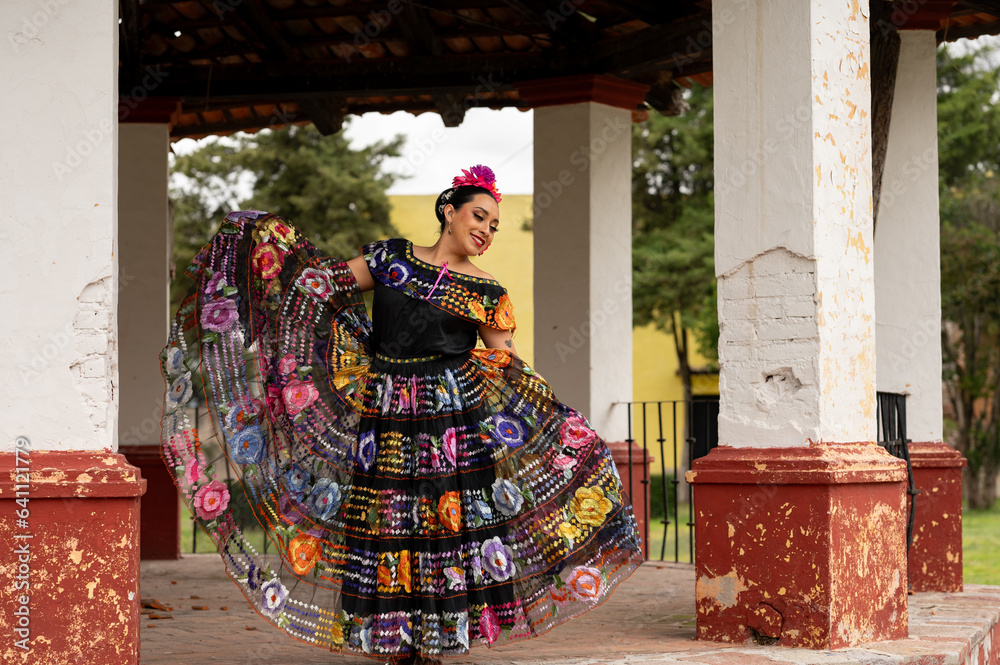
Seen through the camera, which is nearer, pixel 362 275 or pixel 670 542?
pixel 362 275

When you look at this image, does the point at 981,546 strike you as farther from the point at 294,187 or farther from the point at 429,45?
the point at 294,187

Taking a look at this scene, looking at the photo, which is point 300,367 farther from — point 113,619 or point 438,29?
point 438,29

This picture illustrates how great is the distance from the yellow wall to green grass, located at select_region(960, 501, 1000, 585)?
21.6ft

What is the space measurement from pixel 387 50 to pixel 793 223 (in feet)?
15.3

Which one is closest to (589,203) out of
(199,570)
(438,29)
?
(438,29)

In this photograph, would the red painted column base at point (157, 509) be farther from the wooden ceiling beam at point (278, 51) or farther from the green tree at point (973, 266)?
the green tree at point (973, 266)

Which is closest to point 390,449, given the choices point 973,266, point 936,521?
point 936,521

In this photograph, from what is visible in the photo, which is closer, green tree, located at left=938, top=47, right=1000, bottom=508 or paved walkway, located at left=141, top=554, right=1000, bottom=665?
paved walkway, located at left=141, top=554, right=1000, bottom=665

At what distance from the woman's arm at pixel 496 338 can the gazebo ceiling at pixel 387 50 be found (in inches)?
136

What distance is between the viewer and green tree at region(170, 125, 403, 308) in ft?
67.8

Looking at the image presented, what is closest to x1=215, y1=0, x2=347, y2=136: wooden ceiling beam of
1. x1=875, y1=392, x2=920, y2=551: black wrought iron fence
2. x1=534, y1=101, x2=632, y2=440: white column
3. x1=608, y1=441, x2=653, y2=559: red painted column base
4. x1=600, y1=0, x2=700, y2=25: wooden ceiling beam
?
x1=534, y1=101, x2=632, y2=440: white column

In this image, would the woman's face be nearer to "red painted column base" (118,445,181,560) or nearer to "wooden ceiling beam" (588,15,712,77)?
"wooden ceiling beam" (588,15,712,77)

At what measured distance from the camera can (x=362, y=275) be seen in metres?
4.15

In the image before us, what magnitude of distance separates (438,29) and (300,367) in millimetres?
4467
